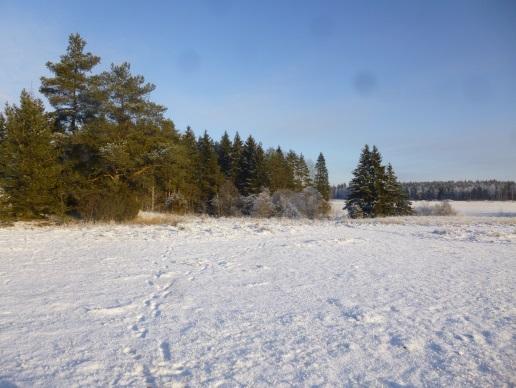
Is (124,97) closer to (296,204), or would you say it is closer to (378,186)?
(296,204)

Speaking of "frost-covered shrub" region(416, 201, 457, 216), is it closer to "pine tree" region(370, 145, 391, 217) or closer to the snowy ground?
"pine tree" region(370, 145, 391, 217)

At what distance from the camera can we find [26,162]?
15.1 m

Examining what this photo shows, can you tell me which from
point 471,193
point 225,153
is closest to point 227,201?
point 225,153

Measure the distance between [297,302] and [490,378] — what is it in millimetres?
2481

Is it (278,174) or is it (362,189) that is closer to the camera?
(362,189)

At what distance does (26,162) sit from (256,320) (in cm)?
1539

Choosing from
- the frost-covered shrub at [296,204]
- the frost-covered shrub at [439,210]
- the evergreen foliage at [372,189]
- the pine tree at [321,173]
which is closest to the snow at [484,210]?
the frost-covered shrub at [439,210]

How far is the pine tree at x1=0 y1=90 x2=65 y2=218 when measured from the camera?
14.9m

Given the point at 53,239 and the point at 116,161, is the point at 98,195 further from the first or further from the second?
Result: the point at 53,239

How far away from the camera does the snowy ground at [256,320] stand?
294 centimetres

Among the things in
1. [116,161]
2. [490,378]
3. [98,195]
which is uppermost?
[116,161]

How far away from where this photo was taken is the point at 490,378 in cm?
287

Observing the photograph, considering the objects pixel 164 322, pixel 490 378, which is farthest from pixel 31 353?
pixel 490 378

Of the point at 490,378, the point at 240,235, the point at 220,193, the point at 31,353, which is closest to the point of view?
the point at 490,378
